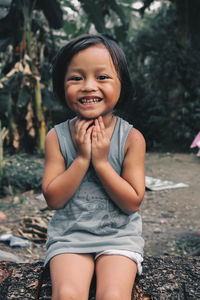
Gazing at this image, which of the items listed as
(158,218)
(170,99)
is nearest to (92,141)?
(158,218)

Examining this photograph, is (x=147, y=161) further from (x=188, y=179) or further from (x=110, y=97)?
(x=110, y=97)

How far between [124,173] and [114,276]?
385mm

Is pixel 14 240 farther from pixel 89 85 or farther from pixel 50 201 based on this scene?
pixel 89 85

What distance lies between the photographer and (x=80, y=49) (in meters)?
1.32

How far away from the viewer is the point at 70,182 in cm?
128

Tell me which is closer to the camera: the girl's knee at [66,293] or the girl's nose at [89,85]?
the girl's knee at [66,293]

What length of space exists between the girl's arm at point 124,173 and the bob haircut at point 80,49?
22 centimetres

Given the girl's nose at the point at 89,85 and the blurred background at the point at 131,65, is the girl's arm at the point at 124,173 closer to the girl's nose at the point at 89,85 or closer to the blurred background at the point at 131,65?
the girl's nose at the point at 89,85

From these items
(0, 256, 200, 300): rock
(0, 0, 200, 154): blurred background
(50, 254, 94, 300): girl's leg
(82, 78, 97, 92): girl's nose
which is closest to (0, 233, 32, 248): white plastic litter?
(0, 256, 200, 300): rock

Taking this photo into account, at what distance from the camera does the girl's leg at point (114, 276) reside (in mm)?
1109

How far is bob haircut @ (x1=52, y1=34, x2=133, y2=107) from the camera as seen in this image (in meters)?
1.34

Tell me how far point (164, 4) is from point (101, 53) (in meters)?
8.37

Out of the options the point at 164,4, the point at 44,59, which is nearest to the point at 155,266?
the point at 44,59

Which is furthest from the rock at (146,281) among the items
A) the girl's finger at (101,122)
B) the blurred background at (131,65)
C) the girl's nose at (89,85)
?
the blurred background at (131,65)
